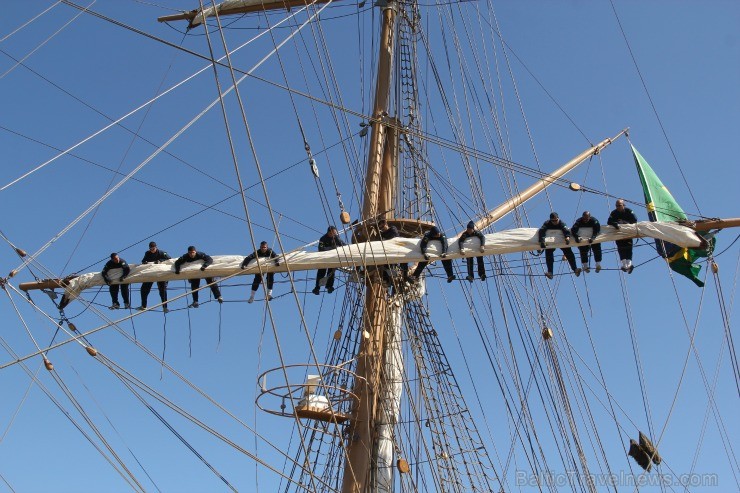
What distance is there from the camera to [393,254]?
52.0 feet

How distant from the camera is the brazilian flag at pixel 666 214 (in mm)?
15953

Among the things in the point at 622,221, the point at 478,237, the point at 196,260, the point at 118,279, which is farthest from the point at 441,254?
the point at 118,279

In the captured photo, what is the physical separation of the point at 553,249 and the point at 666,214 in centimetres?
254

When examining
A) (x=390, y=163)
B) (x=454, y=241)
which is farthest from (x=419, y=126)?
(x=454, y=241)

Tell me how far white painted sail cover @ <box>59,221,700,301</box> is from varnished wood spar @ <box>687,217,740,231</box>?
26 cm

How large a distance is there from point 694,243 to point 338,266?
5191 millimetres

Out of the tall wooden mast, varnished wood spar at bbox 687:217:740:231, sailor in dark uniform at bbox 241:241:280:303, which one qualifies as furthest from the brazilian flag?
sailor in dark uniform at bbox 241:241:280:303

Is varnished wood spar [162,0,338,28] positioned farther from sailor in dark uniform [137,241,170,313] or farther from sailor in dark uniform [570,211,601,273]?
sailor in dark uniform [570,211,601,273]

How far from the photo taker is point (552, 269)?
52.0 feet

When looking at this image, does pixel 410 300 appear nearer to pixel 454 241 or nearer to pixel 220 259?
pixel 454 241

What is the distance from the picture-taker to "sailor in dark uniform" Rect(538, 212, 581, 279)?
50.9 ft

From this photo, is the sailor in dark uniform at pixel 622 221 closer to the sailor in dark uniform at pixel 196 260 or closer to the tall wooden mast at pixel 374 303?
the tall wooden mast at pixel 374 303

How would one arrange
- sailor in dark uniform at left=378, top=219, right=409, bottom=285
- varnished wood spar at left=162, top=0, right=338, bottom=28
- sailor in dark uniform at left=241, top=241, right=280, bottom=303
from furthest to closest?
1. varnished wood spar at left=162, top=0, right=338, bottom=28
2. sailor in dark uniform at left=378, top=219, right=409, bottom=285
3. sailor in dark uniform at left=241, top=241, right=280, bottom=303

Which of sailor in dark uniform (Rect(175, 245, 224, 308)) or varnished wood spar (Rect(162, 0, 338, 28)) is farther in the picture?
varnished wood spar (Rect(162, 0, 338, 28))
